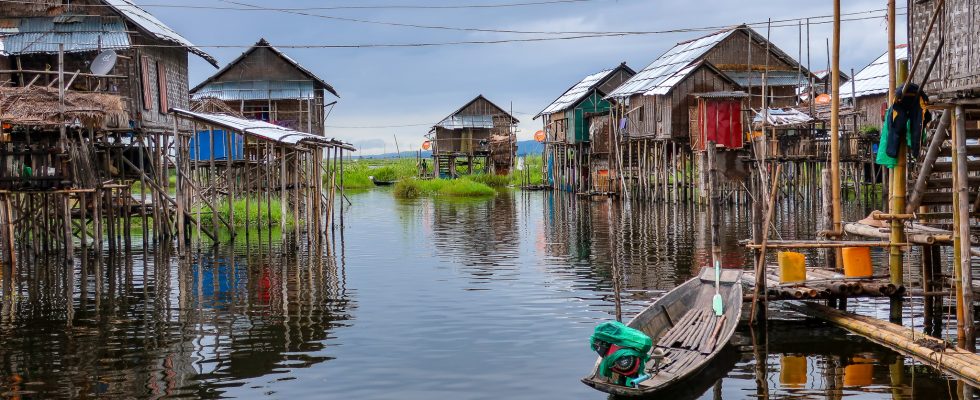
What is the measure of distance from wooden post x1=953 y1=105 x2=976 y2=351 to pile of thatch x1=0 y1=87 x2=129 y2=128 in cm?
1678

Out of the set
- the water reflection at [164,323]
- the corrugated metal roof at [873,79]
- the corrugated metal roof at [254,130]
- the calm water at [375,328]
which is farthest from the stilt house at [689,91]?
the water reflection at [164,323]

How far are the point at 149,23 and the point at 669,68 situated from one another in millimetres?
22521

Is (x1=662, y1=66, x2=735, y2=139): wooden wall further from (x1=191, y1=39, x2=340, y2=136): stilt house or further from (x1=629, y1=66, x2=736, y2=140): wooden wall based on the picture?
(x1=191, y1=39, x2=340, y2=136): stilt house

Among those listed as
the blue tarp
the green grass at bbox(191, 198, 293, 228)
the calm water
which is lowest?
the calm water

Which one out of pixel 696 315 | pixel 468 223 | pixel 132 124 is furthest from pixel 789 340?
pixel 468 223

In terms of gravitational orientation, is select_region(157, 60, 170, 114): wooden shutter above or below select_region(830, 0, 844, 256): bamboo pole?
above

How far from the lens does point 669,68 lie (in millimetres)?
43875

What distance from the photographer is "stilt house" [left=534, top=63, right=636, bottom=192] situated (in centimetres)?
5116

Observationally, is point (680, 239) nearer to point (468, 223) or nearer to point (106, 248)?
point (468, 223)

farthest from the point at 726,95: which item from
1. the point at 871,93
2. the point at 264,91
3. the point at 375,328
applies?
the point at 375,328

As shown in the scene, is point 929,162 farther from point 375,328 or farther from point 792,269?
point 375,328

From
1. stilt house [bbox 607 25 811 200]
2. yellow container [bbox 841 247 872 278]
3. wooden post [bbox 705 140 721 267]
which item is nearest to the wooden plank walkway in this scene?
yellow container [bbox 841 247 872 278]

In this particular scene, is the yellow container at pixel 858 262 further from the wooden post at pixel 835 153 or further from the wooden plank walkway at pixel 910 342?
the wooden post at pixel 835 153

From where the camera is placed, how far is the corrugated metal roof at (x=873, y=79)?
4233 centimetres
